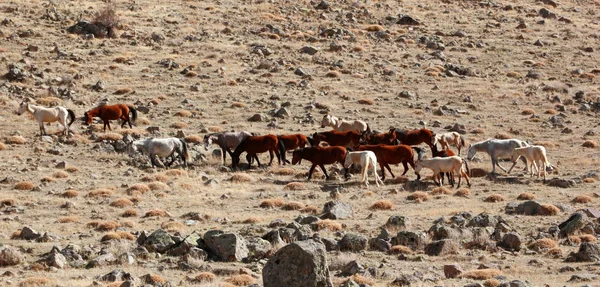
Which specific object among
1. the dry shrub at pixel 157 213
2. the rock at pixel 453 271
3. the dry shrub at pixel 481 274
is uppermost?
the dry shrub at pixel 481 274

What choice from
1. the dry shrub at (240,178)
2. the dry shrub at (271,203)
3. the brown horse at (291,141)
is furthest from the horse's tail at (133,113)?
the dry shrub at (271,203)

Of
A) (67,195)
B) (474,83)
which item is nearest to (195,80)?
(474,83)

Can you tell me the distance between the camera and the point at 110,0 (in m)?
65.8

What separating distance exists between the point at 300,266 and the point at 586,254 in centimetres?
858

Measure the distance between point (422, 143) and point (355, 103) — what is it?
8.39 meters

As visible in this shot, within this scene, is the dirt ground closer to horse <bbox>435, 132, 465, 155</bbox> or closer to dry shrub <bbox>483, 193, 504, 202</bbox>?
dry shrub <bbox>483, 193, 504, 202</bbox>

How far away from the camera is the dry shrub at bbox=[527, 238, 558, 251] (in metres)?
21.6

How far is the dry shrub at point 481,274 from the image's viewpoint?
18422 millimetres

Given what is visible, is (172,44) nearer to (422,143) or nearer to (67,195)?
(422,143)

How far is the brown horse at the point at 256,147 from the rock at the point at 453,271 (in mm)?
15935

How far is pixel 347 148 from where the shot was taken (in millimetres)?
34000

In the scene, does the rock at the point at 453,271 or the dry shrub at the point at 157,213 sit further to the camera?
the dry shrub at the point at 157,213

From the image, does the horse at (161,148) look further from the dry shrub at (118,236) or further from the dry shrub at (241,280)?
the dry shrub at (241,280)

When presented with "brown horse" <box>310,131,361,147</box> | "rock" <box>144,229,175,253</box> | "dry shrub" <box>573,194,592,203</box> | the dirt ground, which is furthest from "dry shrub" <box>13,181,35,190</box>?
"dry shrub" <box>573,194,592,203</box>
